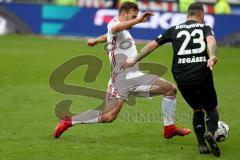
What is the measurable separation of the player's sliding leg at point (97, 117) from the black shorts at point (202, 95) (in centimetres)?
123

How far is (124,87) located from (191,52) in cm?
150

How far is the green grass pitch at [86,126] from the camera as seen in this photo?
886 cm

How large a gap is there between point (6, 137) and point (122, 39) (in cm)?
225

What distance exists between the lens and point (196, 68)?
868cm

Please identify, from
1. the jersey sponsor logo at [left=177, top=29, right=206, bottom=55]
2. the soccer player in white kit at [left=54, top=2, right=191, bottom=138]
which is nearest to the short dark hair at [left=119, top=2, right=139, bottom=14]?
the soccer player in white kit at [left=54, top=2, right=191, bottom=138]

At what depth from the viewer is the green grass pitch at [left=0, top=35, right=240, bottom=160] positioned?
8.86 m

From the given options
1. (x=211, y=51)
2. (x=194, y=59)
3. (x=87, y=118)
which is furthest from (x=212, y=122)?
(x=87, y=118)

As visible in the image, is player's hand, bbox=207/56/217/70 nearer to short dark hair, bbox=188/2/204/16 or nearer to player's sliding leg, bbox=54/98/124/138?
short dark hair, bbox=188/2/204/16

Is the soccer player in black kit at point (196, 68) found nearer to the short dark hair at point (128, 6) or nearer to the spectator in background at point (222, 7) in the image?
the short dark hair at point (128, 6)

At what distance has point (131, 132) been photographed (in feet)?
34.0

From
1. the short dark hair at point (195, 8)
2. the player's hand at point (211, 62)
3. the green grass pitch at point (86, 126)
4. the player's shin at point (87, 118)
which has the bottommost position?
the green grass pitch at point (86, 126)

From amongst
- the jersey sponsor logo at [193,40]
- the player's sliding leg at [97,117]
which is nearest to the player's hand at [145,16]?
the jersey sponsor logo at [193,40]

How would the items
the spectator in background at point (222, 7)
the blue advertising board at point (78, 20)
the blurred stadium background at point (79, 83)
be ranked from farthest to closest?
the spectator in background at point (222, 7) < the blue advertising board at point (78, 20) < the blurred stadium background at point (79, 83)

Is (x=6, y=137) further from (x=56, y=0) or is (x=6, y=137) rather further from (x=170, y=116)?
(x=56, y=0)
